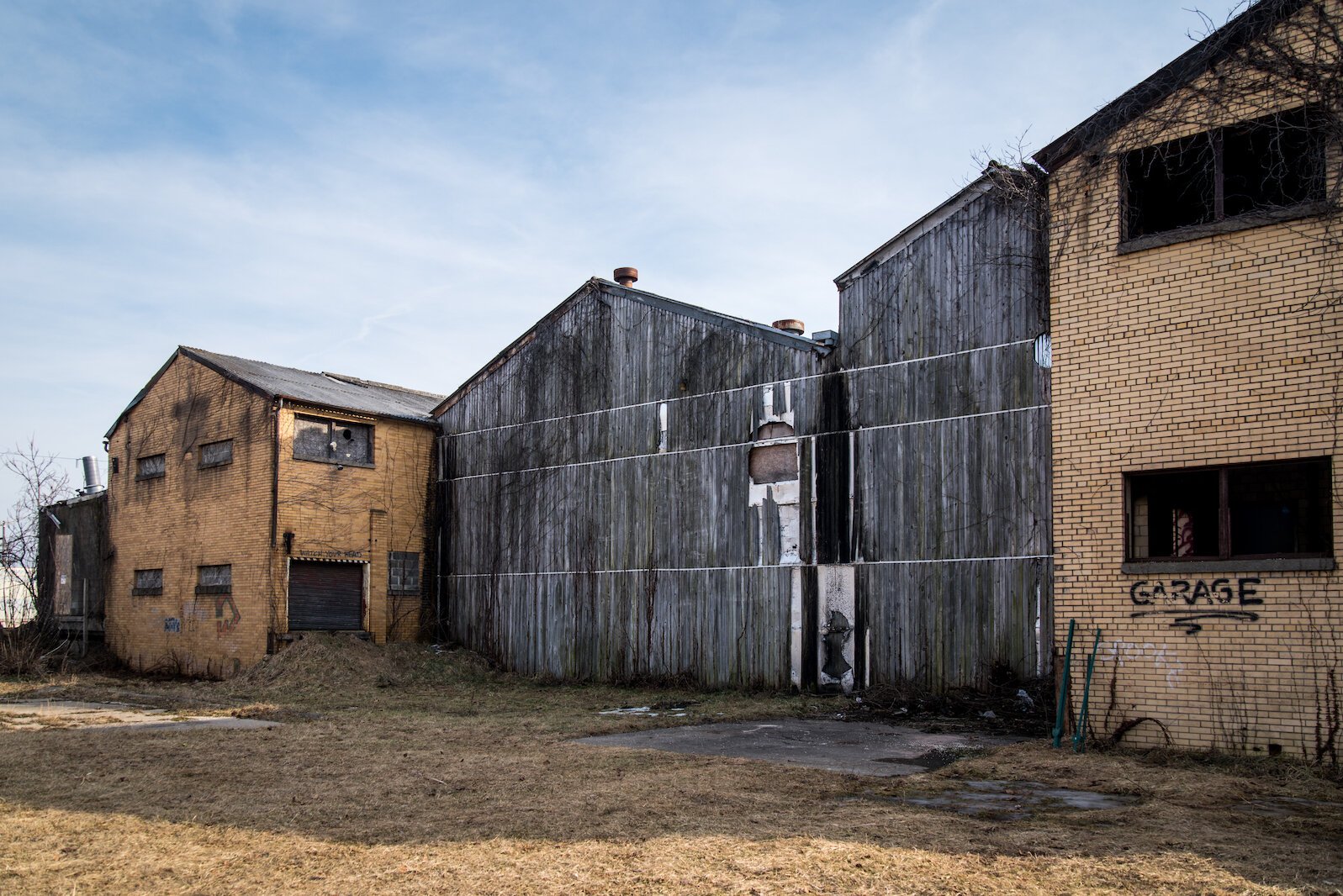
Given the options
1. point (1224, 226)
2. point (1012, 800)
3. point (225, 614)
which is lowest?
point (1012, 800)

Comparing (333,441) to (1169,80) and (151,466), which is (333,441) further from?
(1169,80)

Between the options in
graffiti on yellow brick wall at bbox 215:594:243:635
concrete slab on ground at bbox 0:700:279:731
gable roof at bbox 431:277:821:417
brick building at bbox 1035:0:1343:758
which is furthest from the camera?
graffiti on yellow brick wall at bbox 215:594:243:635

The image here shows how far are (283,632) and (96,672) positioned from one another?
5.95m

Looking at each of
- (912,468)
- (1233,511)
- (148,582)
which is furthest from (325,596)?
(1233,511)

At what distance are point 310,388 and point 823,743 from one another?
49.5 feet

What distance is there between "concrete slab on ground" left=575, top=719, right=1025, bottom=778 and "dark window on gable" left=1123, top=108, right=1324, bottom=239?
18.5 feet

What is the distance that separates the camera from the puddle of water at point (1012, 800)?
7.46 m

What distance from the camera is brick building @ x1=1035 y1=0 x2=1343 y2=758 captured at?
9219 millimetres

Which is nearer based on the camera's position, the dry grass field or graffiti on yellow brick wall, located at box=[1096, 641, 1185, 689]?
the dry grass field

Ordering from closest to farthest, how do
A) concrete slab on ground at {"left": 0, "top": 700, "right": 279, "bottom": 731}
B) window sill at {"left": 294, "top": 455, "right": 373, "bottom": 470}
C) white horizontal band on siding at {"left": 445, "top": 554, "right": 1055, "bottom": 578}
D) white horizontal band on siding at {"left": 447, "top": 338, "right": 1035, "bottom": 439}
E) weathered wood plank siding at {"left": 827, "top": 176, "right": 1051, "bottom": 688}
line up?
concrete slab on ground at {"left": 0, "top": 700, "right": 279, "bottom": 731}, weathered wood plank siding at {"left": 827, "top": 176, "right": 1051, "bottom": 688}, white horizontal band on siding at {"left": 445, "top": 554, "right": 1055, "bottom": 578}, white horizontal band on siding at {"left": 447, "top": 338, "right": 1035, "bottom": 439}, window sill at {"left": 294, "top": 455, "right": 373, "bottom": 470}

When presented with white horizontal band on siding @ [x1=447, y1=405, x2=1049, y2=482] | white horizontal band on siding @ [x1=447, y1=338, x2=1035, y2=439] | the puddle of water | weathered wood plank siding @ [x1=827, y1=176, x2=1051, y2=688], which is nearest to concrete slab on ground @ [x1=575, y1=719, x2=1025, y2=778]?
the puddle of water

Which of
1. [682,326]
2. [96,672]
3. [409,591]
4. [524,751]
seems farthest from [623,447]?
[96,672]

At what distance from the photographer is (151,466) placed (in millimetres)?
23750

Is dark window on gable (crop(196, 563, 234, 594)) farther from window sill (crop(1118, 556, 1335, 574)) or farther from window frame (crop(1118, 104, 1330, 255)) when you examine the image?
window frame (crop(1118, 104, 1330, 255))
